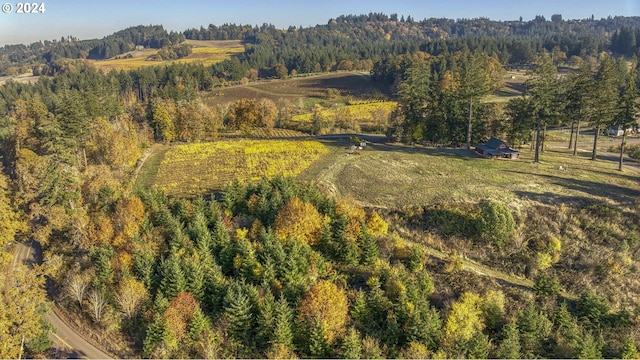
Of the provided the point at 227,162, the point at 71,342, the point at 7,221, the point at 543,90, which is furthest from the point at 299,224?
the point at 543,90

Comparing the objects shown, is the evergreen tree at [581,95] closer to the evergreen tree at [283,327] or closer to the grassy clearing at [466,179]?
the grassy clearing at [466,179]

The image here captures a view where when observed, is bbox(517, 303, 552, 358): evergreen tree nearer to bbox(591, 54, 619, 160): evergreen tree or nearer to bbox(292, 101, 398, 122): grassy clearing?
bbox(591, 54, 619, 160): evergreen tree

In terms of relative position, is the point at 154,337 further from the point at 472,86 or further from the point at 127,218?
the point at 472,86

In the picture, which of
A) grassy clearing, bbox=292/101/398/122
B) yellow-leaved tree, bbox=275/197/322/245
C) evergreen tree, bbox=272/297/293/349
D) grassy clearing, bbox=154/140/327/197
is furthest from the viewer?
grassy clearing, bbox=292/101/398/122

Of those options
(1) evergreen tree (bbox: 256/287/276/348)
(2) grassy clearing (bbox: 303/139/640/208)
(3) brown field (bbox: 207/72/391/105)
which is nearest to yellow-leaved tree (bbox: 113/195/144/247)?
(1) evergreen tree (bbox: 256/287/276/348)

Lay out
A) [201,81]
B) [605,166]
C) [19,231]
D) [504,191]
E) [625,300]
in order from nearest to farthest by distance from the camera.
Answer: [625,300] < [504,191] < [19,231] < [605,166] < [201,81]

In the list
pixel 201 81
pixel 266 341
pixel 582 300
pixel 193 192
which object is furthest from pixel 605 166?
pixel 201 81

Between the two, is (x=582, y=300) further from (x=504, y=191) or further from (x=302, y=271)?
(x=302, y=271)
